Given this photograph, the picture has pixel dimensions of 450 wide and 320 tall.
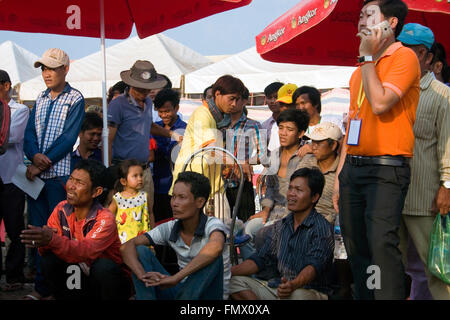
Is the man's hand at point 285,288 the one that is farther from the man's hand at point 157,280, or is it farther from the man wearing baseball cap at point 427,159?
the man wearing baseball cap at point 427,159

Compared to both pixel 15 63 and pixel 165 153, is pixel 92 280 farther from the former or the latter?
pixel 15 63

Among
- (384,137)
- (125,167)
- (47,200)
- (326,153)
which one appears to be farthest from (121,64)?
(384,137)

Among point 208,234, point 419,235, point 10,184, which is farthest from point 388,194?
point 10,184

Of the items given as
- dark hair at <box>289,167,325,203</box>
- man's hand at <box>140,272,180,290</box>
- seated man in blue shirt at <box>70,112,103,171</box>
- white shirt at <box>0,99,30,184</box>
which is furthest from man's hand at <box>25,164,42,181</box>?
dark hair at <box>289,167,325,203</box>

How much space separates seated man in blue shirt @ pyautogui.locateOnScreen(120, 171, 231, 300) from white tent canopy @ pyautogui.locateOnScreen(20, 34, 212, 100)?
37.7ft

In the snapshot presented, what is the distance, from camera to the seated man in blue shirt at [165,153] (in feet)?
20.1

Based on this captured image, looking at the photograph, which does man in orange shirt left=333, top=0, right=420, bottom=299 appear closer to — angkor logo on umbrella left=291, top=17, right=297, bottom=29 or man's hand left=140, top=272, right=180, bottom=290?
man's hand left=140, top=272, right=180, bottom=290

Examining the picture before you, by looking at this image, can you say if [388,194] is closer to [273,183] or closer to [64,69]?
[273,183]

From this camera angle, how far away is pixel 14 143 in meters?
5.21

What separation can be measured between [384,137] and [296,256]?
1168 mm

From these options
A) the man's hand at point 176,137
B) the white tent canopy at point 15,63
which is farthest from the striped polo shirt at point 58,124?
the white tent canopy at point 15,63

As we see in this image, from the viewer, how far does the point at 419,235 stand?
11.9 feet

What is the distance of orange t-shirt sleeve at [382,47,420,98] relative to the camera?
9.80 feet
